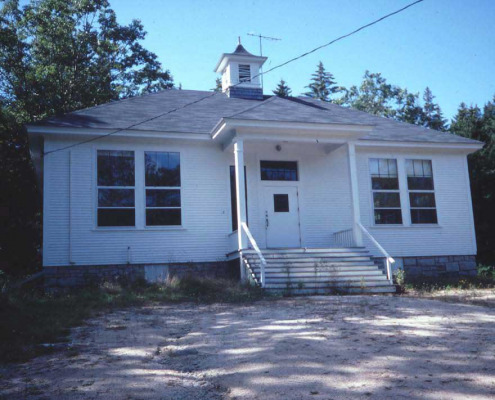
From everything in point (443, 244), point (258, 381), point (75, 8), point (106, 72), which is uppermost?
point (75, 8)

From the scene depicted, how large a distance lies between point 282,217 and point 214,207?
6.88 ft

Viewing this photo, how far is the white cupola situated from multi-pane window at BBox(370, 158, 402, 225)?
16.6ft

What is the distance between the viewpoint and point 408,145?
15.2 meters

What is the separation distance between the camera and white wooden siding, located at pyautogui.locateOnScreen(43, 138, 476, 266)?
41.7ft

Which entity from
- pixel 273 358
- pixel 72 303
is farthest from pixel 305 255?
pixel 273 358

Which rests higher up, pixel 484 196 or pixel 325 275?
pixel 484 196

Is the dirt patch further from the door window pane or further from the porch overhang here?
the porch overhang

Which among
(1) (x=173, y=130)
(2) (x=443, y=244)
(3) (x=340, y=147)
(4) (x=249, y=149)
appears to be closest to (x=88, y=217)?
(1) (x=173, y=130)

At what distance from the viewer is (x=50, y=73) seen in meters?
22.4

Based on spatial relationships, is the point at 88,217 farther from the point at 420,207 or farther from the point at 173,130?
the point at 420,207

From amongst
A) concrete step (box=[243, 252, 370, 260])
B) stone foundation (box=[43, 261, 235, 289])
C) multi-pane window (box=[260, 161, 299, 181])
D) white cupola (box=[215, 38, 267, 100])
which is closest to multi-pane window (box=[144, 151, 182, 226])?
stone foundation (box=[43, 261, 235, 289])

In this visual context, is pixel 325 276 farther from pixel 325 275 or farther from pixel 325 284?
pixel 325 284

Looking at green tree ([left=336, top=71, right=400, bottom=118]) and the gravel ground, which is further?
green tree ([left=336, top=71, right=400, bottom=118])

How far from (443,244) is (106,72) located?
1925 cm
